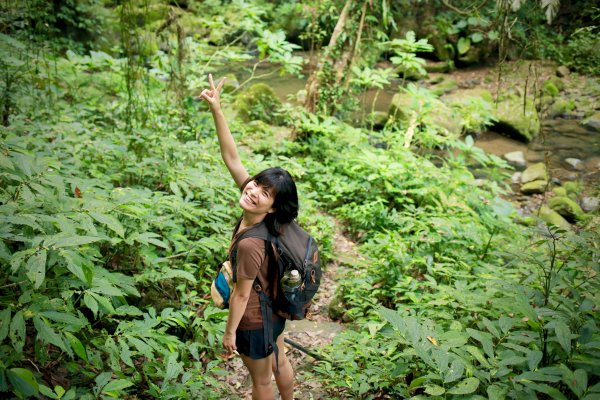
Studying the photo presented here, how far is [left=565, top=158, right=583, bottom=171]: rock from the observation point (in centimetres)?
917

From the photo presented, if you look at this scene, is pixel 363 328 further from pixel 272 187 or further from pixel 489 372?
pixel 272 187

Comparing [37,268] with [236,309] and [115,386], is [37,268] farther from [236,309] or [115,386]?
[236,309]

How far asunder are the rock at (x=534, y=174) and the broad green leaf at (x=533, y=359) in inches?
297

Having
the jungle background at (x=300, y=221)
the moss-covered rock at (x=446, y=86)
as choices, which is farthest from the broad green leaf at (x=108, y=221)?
the moss-covered rock at (x=446, y=86)

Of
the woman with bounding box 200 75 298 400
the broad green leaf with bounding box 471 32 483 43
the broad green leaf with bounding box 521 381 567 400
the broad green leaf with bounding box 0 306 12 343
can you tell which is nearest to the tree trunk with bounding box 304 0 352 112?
the woman with bounding box 200 75 298 400

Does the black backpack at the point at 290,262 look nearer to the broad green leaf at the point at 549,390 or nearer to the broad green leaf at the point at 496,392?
the broad green leaf at the point at 496,392

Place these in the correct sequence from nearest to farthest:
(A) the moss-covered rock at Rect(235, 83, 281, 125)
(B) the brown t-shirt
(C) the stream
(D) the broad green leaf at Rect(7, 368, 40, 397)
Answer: (D) the broad green leaf at Rect(7, 368, 40, 397)
(B) the brown t-shirt
(A) the moss-covered rock at Rect(235, 83, 281, 125)
(C) the stream

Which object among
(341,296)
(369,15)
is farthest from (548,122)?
(341,296)

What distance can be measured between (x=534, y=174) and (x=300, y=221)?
6.27m

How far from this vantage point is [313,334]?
353cm

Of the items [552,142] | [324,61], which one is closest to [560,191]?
[552,142]

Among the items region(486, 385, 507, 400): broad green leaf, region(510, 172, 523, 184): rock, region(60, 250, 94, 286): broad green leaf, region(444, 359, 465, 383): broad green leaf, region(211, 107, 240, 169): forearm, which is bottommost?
region(510, 172, 523, 184): rock

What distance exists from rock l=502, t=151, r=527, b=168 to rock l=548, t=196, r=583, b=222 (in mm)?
2002

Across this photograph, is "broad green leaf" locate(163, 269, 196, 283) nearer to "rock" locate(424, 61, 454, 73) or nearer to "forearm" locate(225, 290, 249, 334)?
"forearm" locate(225, 290, 249, 334)
